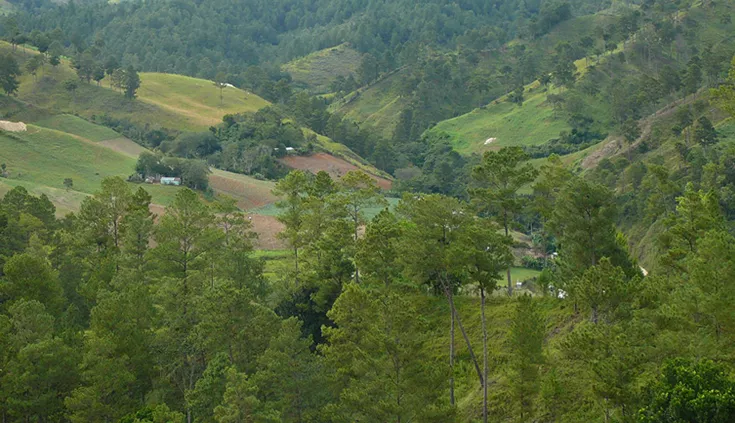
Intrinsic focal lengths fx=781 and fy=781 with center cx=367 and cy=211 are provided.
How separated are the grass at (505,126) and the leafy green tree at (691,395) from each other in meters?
117

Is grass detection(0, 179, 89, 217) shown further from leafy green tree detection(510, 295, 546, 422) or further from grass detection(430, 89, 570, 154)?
grass detection(430, 89, 570, 154)

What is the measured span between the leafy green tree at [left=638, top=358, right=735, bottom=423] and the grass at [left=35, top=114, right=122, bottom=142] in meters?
114

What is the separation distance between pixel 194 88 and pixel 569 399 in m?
152

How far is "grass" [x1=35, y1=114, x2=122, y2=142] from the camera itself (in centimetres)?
12534

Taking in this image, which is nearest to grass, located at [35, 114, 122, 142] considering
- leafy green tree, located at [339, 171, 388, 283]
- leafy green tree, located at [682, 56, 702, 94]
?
leafy green tree, located at [339, 171, 388, 283]

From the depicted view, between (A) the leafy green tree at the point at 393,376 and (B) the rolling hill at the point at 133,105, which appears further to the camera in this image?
(B) the rolling hill at the point at 133,105

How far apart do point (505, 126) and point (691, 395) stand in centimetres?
13233

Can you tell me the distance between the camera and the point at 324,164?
13225 cm

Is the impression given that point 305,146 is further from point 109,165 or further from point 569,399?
point 569,399

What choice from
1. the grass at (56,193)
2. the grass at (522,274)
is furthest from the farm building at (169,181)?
the grass at (522,274)

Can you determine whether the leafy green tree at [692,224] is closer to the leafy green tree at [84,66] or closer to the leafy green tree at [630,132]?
the leafy green tree at [630,132]

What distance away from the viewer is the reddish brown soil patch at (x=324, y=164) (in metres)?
129

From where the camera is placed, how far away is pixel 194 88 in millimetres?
173125

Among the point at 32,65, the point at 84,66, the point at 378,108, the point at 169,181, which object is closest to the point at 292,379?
the point at 169,181
